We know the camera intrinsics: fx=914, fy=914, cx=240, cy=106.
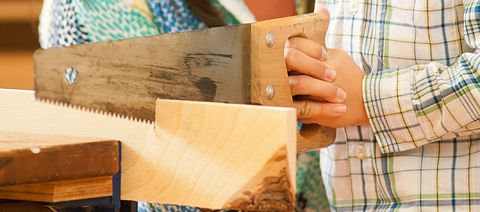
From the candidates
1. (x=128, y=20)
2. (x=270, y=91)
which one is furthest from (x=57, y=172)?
(x=128, y=20)

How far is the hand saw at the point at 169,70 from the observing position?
110 centimetres

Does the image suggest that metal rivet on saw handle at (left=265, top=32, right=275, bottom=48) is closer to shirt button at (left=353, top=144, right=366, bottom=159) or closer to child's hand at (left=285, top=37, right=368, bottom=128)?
child's hand at (left=285, top=37, right=368, bottom=128)

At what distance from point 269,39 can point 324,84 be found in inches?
5.6

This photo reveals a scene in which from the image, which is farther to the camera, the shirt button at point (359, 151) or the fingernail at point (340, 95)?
the shirt button at point (359, 151)

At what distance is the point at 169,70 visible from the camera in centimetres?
116

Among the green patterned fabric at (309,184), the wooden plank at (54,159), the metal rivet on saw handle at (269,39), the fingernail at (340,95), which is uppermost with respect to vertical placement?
the metal rivet on saw handle at (269,39)

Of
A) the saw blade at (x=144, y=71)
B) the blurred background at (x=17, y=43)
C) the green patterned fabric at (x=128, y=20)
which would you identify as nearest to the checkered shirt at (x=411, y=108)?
the saw blade at (x=144, y=71)

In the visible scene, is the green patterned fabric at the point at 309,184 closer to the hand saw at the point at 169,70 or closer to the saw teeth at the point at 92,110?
the hand saw at the point at 169,70

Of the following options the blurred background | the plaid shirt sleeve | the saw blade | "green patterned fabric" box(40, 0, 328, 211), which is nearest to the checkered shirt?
the plaid shirt sleeve

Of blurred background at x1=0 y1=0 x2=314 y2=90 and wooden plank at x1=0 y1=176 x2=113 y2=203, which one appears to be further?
blurred background at x1=0 y1=0 x2=314 y2=90

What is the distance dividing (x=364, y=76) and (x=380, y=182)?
20cm

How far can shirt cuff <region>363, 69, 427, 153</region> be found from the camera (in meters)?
1.42

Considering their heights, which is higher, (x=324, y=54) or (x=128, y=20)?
(x=128, y=20)

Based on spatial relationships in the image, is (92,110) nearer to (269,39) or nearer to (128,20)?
(269,39)
